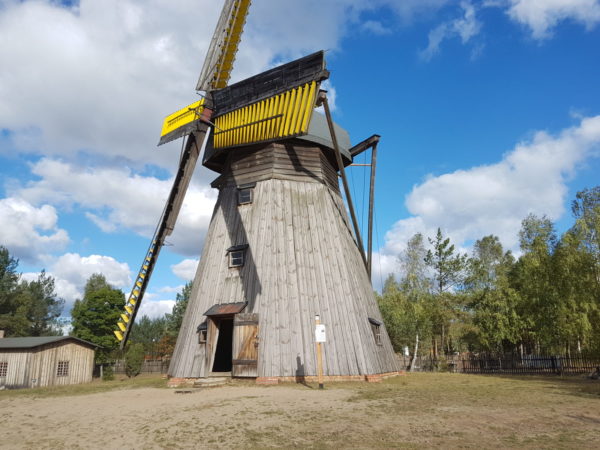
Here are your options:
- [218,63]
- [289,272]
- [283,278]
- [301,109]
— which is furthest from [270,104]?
[283,278]

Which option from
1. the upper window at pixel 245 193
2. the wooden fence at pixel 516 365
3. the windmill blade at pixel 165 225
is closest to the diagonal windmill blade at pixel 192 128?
the windmill blade at pixel 165 225

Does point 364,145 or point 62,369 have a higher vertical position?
point 364,145

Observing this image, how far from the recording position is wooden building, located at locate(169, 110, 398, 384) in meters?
14.5

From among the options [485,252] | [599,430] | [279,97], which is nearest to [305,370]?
[599,430]

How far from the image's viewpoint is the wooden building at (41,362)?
23781 millimetres

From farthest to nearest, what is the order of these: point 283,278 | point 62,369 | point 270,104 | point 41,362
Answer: point 62,369 < point 41,362 < point 270,104 < point 283,278

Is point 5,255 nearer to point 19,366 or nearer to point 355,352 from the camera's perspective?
point 19,366

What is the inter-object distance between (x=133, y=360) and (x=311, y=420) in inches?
972

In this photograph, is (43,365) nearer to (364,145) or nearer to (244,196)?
(244,196)

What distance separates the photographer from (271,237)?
16469 millimetres

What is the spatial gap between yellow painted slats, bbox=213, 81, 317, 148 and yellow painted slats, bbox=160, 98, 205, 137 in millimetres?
→ 1211

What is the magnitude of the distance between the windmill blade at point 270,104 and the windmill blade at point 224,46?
1761 millimetres

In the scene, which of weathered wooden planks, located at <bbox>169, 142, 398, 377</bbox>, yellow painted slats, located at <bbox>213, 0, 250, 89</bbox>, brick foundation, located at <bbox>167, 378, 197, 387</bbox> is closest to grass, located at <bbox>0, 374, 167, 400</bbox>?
brick foundation, located at <bbox>167, 378, 197, 387</bbox>

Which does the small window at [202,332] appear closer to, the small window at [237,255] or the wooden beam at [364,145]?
the small window at [237,255]
